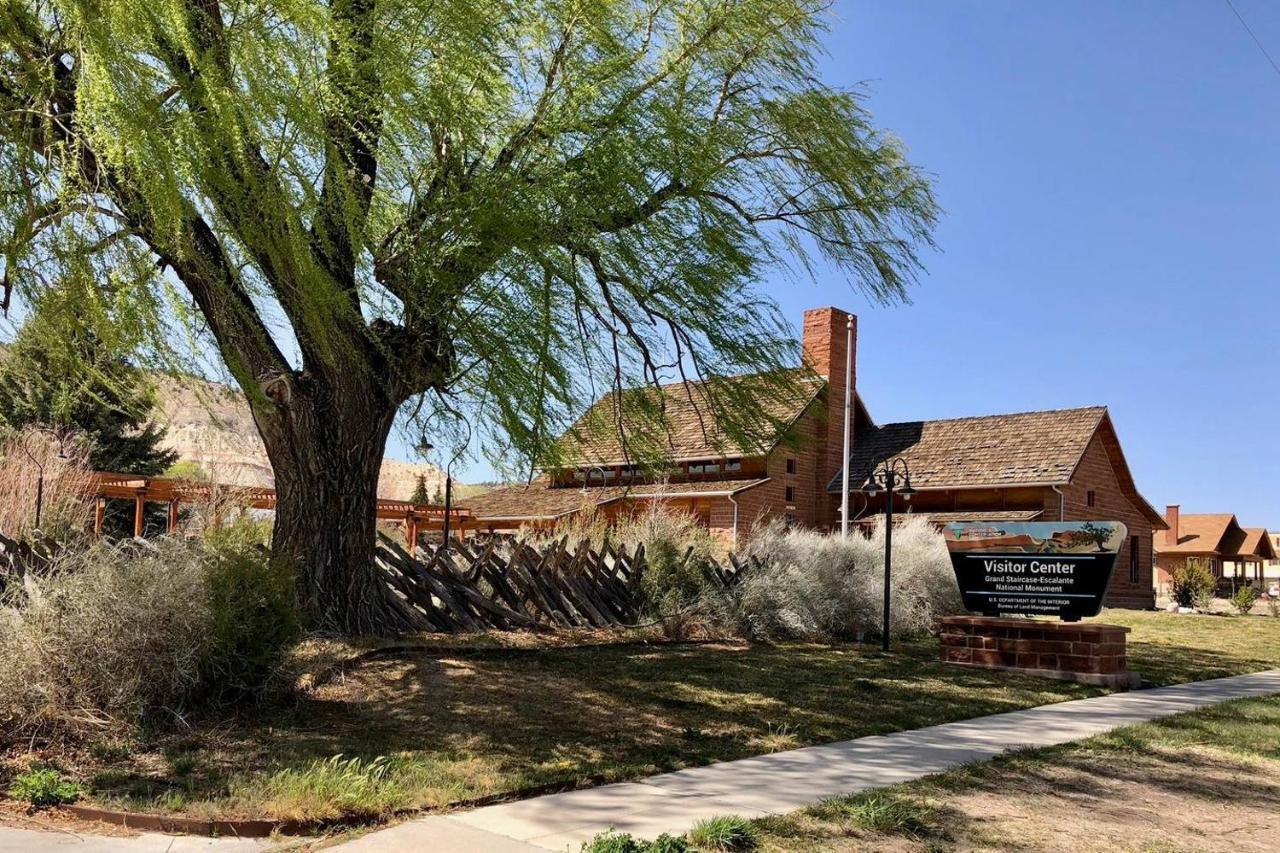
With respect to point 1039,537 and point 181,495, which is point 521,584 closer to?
point 1039,537

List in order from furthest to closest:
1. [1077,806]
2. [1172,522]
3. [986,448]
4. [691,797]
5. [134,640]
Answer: [1172,522], [986,448], [134,640], [1077,806], [691,797]

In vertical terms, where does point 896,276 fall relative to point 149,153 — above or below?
above

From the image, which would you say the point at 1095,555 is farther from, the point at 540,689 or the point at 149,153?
the point at 149,153

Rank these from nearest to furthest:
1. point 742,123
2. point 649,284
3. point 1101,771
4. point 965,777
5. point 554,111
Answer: point 965,777
point 1101,771
point 554,111
point 649,284
point 742,123

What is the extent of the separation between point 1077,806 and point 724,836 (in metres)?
2.43

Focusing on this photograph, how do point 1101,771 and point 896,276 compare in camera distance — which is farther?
point 896,276

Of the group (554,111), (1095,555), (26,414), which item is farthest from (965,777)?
(26,414)

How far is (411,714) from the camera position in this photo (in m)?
7.83

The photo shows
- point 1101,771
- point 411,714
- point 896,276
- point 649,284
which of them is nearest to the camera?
point 1101,771

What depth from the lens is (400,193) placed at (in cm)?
855

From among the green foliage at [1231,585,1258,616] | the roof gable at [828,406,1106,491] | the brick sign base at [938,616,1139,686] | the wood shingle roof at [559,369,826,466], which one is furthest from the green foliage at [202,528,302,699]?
the green foliage at [1231,585,1258,616]

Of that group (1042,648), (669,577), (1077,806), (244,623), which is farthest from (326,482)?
(1042,648)

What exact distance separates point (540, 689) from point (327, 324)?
12.7 ft

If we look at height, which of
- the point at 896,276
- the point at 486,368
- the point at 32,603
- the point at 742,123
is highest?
the point at 742,123
